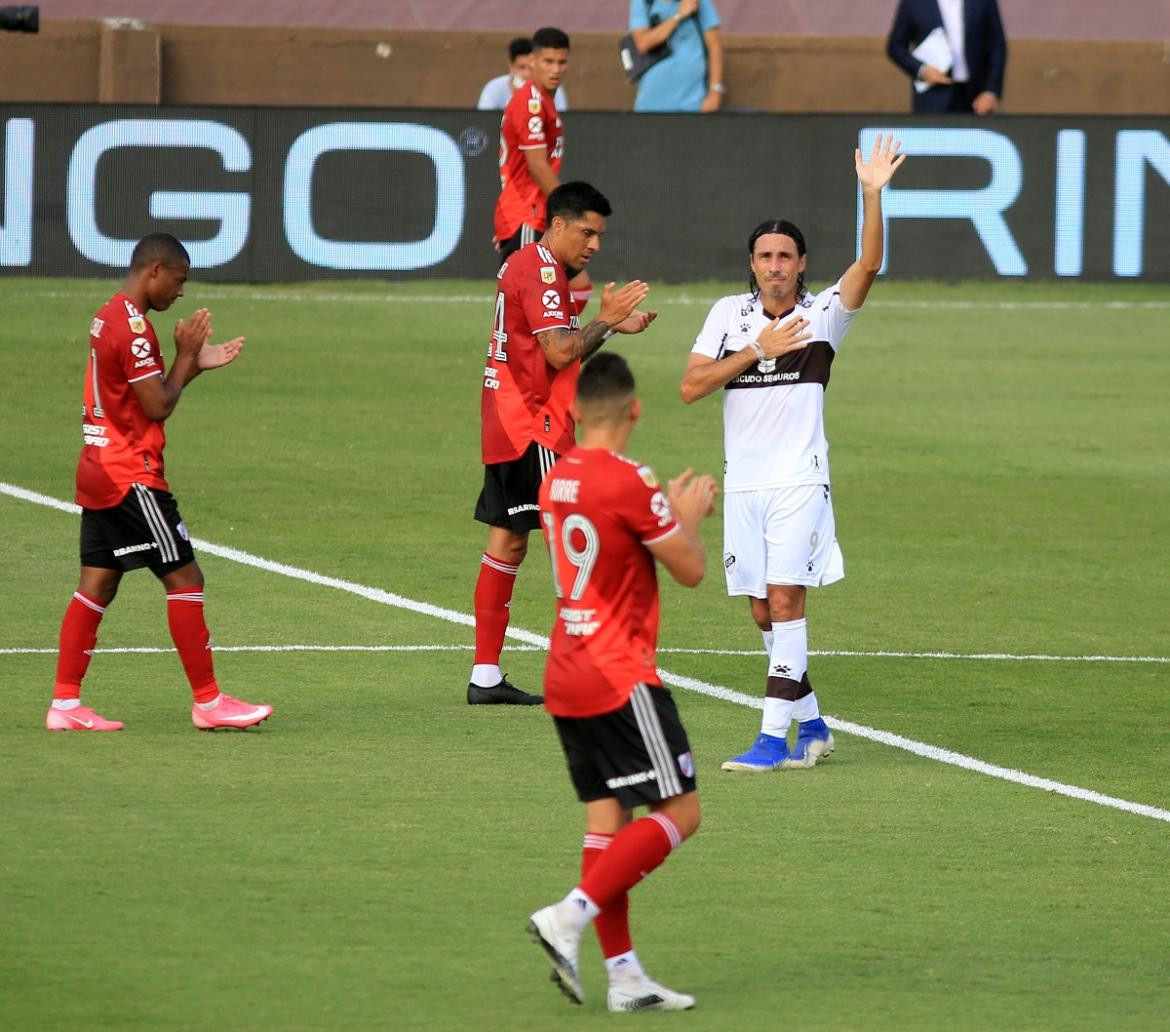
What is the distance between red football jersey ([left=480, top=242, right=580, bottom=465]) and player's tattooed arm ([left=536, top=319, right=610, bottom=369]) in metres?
0.10

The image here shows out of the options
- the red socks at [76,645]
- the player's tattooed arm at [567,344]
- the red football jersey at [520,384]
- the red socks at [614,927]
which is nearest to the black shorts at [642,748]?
the red socks at [614,927]

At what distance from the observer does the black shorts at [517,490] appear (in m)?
10.3

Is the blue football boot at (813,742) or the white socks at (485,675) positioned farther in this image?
the white socks at (485,675)

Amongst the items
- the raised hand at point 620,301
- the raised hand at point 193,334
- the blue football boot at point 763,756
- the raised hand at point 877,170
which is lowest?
the blue football boot at point 763,756

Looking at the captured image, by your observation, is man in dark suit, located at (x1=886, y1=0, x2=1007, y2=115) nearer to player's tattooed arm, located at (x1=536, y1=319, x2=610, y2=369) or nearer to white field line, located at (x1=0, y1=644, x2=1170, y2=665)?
white field line, located at (x1=0, y1=644, x2=1170, y2=665)

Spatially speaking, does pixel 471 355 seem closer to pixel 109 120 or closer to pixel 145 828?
pixel 109 120

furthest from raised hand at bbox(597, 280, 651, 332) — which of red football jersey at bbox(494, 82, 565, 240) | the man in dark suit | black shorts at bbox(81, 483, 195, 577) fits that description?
the man in dark suit

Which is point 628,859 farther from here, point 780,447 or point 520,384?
point 520,384

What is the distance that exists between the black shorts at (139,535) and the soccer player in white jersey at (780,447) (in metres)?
2.12

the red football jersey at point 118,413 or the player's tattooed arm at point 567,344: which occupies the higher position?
the player's tattooed arm at point 567,344

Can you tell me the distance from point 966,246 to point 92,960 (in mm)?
16531

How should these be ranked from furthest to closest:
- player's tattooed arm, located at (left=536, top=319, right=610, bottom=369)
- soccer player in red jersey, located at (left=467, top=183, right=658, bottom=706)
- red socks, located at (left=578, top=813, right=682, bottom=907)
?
soccer player in red jersey, located at (left=467, top=183, right=658, bottom=706) → player's tattooed arm, located at (left=536, top=319, right=610, bottom=369) → red socks, located at (left=578, top=813, right=682, bottom=907)

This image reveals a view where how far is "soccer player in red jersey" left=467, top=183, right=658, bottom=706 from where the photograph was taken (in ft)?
32.5

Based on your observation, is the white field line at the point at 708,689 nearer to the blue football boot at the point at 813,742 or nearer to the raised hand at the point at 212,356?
the blue football boot at the point at 813,742
